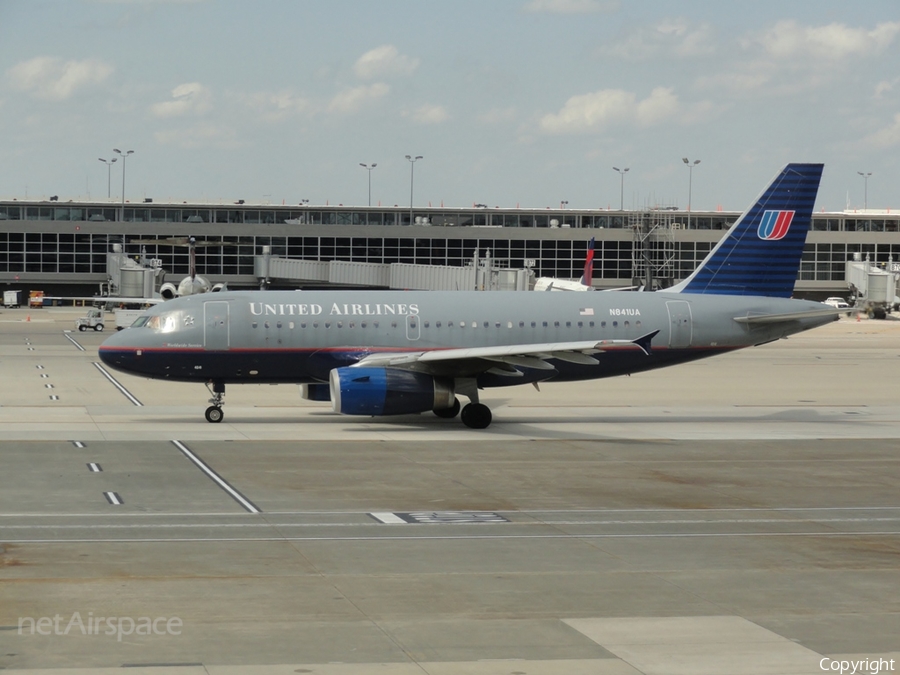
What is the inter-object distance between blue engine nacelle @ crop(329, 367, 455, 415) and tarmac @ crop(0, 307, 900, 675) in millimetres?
886

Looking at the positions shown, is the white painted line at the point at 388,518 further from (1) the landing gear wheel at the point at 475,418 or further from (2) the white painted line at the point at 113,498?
(1) the landing gear wheel at the point at 475,418

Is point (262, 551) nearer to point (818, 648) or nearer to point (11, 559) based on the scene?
point (11, 559)

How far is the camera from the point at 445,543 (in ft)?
66.9

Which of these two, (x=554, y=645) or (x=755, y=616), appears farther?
(x=755, y=616)

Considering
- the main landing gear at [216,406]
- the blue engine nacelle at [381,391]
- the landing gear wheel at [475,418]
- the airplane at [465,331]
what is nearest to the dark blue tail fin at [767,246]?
the airplane at [465,331]

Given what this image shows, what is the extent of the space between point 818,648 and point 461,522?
9.08 m

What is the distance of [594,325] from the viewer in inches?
1554

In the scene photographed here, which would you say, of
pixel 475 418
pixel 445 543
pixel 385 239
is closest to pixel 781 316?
pixel 475 418

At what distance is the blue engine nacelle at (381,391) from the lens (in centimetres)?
3444

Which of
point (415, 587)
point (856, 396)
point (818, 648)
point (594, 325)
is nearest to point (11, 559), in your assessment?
point (415, 587)

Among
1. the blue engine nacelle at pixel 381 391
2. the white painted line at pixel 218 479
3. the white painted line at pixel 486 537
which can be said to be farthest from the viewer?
the blue engine nacelle at pixel 381 391

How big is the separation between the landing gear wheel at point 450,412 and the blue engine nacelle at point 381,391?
101 inches

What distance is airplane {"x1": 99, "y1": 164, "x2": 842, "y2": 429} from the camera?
35.8 metres

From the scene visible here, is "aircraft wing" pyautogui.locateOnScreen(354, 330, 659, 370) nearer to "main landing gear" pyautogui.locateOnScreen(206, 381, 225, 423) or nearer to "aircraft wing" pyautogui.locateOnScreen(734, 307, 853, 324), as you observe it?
"main landing gear" pyautogui.locateOnScreen(206, 381, 225, 423)
